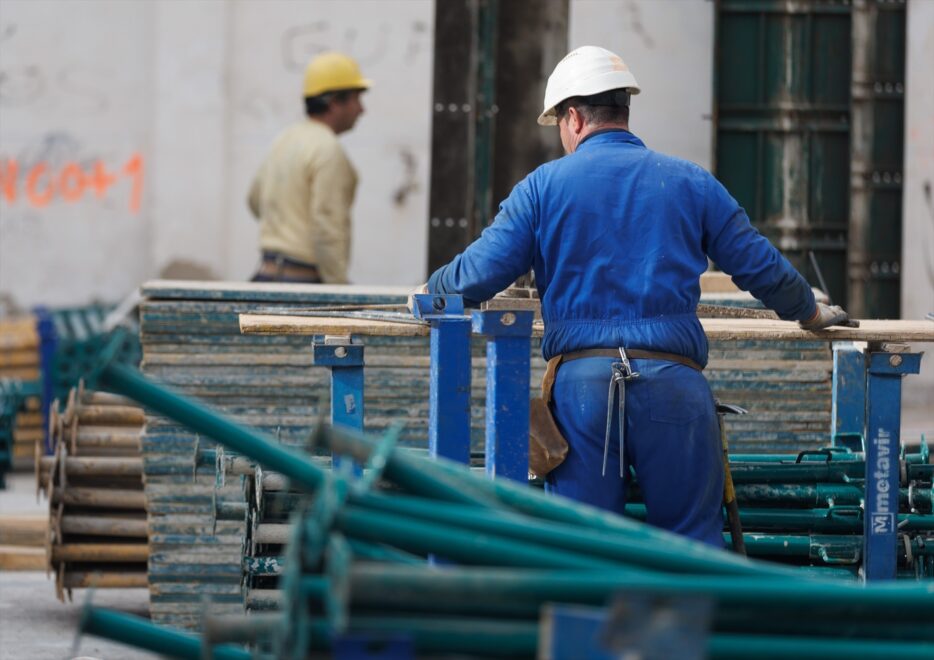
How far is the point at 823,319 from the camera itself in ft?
17.7

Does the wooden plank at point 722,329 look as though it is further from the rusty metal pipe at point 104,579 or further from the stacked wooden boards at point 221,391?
the rusty metal pipe at point 104,579

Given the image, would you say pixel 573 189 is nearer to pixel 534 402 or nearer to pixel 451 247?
pixel 534 402

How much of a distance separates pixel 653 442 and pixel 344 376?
1.09 meters

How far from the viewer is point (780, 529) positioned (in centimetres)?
596

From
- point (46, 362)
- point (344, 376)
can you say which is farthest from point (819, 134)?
point (344, 376)

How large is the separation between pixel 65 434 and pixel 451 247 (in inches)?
198

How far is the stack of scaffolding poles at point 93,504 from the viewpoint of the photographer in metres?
7.82

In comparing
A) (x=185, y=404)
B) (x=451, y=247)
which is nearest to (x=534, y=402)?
(x=185, y=404)

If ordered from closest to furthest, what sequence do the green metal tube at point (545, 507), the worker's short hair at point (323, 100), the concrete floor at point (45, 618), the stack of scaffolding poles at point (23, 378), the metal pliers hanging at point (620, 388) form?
1. the green metal tube at point (545, 507)
2. the metal pliers hanging at point (620, 388)
3. the concrete floor at point (45, 618)
4. the worker's short hair at point (323, 100)
5. the stack of scaffolding poles at point (23, 378)

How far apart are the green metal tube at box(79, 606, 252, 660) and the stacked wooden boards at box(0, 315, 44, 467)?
866 centimetres

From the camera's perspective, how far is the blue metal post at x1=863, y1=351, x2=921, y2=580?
555cm

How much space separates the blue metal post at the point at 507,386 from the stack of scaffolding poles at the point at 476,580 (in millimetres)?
1754

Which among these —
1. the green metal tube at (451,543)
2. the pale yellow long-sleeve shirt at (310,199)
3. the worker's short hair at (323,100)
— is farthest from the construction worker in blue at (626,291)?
the worker's short hair at (323,100)

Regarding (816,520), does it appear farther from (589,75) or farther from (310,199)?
(310,199)
